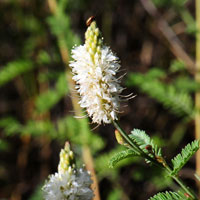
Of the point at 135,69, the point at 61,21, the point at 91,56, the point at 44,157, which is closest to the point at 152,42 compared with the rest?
the point at 135,69

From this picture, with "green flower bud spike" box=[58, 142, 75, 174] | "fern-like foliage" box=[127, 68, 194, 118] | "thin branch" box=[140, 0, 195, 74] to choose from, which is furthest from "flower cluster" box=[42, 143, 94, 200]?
"thin branch" box=[140, 0, 195, 74]

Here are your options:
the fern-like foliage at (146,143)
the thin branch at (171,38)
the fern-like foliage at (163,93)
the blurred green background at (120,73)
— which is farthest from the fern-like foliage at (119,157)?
the thin branch at (171,38)

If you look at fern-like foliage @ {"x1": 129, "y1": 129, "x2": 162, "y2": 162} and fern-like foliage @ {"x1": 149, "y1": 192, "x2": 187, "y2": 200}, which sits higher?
fern-like foliage @ {"x1": 129, "y1": 129, "x2": 162, "y2": 162}

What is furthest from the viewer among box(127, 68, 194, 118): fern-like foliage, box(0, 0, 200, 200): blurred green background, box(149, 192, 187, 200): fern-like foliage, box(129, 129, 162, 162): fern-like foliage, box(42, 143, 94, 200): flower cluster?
box(0, 0, 200, 200): blurred green background

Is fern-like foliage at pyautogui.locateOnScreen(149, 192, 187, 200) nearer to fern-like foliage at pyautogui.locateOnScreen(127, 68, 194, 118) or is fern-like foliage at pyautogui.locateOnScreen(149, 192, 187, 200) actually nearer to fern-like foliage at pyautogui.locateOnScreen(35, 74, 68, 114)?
fern-like foliage at pyautogui.locateOnScreen(127, 68, 194, 118)

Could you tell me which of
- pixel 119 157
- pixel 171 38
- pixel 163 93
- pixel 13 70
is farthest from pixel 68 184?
pixel 171 38

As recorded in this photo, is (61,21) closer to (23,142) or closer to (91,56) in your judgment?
(91,56)

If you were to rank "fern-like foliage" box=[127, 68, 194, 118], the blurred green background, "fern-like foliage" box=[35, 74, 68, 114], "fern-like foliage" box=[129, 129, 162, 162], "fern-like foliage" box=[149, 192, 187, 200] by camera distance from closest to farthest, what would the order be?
"fern-like foliage" box=[149, 192, 187, 200] → "fern-like foliage" box=[129, 129, 162, 162] → "fern-like foliage" box=[127, 68, 194, 118] → "fern-like foliage" box=[35, 74, 68, 114] → the blurred green background

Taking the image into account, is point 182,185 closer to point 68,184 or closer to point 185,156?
point 185,156
